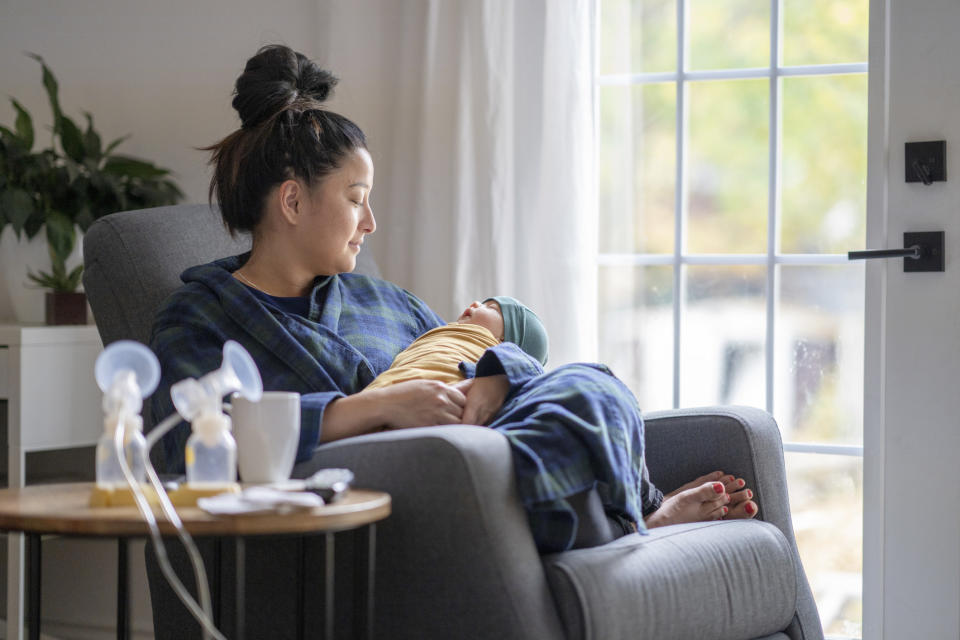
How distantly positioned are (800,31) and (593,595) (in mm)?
1473

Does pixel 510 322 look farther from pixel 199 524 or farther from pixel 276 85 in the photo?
pixel 199 524

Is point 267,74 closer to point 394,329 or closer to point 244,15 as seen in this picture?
point 394,329

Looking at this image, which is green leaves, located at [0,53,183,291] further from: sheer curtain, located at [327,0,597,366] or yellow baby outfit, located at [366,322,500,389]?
yellow baby outfit, located at [366,322,500,389]

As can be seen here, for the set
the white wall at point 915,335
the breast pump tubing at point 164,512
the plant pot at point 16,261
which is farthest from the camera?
the plant pot at point 16,261

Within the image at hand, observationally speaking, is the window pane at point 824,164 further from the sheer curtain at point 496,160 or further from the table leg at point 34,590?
the table leg at point 34,590

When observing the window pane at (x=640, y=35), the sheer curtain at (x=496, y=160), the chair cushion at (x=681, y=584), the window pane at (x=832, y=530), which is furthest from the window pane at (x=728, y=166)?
the chair cushion at (x=681, y=584)

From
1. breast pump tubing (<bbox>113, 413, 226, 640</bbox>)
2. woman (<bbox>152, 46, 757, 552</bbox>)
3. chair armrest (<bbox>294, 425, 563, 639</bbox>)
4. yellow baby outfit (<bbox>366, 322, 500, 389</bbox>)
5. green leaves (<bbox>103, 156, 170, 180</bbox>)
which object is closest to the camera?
breast pump tubing (<bbox>113, 413, 226, 640</bbox>)

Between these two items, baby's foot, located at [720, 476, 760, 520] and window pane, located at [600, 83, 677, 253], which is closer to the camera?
baby's foot, located at [720, 476, 760, 520]

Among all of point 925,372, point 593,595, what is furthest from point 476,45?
point 593,595

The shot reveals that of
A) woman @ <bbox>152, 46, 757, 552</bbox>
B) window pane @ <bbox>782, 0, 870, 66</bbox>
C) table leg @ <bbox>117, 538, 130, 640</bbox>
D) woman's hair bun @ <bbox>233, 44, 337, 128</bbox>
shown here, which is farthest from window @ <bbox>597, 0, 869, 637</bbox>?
table leg @ <bbox>117, 538, 130, 640</bbox>

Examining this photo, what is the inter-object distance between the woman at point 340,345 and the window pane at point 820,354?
0.65 m

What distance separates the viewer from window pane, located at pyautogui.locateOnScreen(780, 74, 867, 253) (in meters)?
2.29

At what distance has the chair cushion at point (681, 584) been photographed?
1314 mm

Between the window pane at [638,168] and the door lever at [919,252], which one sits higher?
the window pane at [638,168]
